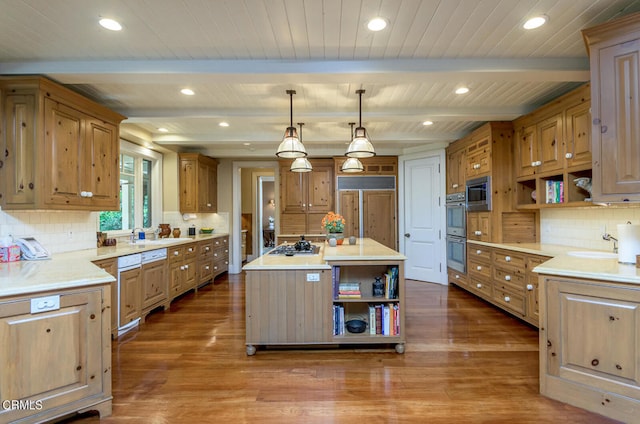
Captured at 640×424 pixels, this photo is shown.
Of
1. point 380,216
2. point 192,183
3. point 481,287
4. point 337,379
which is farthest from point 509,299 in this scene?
point 192,183

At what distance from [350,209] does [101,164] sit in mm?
3926

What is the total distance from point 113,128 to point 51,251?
54.8 inches

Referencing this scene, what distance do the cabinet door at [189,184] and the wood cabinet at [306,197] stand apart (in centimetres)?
160

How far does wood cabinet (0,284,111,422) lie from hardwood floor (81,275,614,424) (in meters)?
0.25

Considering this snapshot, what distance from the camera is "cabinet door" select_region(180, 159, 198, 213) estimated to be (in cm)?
548

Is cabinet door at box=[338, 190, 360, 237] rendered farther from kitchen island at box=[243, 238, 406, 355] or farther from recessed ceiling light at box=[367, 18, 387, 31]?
recessed ceiling light at box=[367, 18, 387, 31]

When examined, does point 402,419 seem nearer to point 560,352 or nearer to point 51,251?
point 560,352

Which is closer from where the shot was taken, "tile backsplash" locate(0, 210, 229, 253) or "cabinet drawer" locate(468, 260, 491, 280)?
"tile backsplash" locate(0, 210, 229, 253)

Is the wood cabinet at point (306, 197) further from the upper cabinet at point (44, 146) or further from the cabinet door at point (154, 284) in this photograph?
the upper cabinet at point (44, 146)

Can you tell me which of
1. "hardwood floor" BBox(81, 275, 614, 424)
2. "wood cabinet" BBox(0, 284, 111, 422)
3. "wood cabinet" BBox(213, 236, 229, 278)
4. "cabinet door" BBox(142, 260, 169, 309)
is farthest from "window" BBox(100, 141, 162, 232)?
"wood cabinet" BBox(0, 284, 111, 422)

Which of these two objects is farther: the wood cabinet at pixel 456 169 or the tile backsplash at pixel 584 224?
the wood cabinet at pixel 456 169

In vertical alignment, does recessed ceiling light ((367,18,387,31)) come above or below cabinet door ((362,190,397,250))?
above

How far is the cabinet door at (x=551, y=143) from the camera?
3166 mm

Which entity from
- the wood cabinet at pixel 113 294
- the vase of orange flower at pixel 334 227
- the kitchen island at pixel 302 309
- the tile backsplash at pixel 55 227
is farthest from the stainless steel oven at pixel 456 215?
the tile backsplash at pixel 55 227
